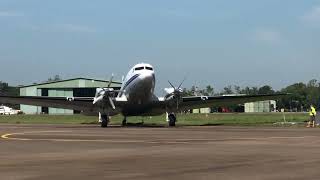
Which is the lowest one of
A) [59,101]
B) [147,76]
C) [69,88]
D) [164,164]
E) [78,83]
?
[164,164]

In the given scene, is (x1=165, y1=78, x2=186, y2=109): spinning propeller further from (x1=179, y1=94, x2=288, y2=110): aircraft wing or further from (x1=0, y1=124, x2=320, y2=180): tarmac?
(x1=0, y1=124, x2=320, y2=180): tarmac

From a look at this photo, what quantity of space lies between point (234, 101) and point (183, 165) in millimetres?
40483

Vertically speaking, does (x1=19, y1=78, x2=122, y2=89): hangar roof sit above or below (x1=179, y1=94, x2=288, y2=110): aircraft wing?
above

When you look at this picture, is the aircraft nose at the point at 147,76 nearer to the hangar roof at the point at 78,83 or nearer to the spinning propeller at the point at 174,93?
the spinning propeller at the point at 174,93

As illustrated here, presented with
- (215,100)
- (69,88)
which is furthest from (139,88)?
(69,88)

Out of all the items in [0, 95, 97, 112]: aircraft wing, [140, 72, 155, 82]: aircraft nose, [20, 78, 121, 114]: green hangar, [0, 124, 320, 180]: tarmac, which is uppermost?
[20, 78, 121, 114]: green hangar

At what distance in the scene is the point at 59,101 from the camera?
49906 mm

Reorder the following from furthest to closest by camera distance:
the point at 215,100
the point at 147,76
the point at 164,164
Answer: the point at 215,100 < the point at 147,76 < the point at 164,164

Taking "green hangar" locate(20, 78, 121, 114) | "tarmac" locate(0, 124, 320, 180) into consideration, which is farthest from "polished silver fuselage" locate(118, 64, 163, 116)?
"green hangar" locate(20, 78, 121, 114)

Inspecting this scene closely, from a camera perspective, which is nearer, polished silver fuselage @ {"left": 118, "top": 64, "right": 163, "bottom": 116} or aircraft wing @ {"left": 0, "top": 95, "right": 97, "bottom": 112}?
polished silver fuselage @ {"left": 118, "top": 64, "right": 163, "bottom": 116}

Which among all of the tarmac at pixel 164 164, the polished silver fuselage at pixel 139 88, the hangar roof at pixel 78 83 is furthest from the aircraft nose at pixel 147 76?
the hangar roof at pixel 78 83

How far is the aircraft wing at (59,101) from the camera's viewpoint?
48688mm

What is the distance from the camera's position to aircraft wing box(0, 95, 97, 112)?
160 feet

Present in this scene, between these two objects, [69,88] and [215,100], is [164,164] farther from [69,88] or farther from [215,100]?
[69,88]
